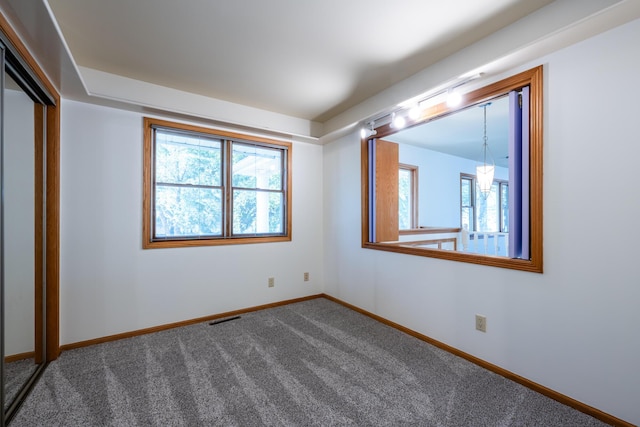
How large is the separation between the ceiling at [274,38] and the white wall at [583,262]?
61 centimetres

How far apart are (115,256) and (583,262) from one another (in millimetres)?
3783

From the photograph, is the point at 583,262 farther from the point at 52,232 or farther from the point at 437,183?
the point at 437,183

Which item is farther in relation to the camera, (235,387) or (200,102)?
(200,102)

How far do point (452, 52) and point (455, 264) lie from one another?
5.90 ft

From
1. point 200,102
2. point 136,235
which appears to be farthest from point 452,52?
point 136,235

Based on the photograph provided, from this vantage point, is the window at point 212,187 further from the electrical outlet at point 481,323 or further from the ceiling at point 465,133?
the electrical outlet at point 481,323

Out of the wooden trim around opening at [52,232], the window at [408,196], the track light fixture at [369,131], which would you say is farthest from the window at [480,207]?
the wooden trim around opening at [52,232]

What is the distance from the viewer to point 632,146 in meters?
1.50

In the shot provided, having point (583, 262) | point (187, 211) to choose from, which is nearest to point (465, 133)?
point (583, 262)

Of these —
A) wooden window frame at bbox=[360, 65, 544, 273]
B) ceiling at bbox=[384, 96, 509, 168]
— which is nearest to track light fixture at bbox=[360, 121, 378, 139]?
ceiling at bbox=[384, 96, 509, 168]

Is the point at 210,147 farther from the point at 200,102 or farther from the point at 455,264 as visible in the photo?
the point at 455,264

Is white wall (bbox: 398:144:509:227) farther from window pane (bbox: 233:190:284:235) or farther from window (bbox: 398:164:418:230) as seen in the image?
window pane (bbox: 233:190:284:235)

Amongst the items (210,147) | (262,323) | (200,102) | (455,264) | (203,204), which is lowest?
(262,323)

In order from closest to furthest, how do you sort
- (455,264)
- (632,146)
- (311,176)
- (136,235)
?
(632,146), (455,264), (136,235), (311,176)
